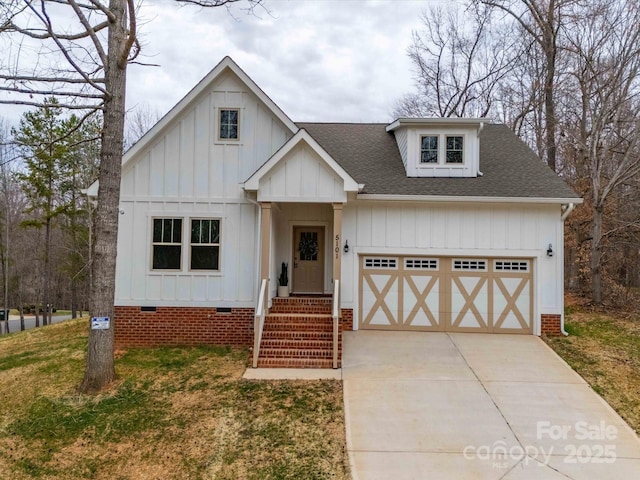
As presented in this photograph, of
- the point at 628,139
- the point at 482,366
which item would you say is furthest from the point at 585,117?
the point at 482,366

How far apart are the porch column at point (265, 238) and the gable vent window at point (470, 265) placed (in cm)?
484

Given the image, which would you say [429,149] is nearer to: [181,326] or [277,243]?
[277,243]

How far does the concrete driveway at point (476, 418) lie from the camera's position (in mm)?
4816

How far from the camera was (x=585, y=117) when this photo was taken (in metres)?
14.4

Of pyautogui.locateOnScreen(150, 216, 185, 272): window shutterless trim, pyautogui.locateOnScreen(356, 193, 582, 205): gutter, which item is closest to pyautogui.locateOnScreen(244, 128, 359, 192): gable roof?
pyautogui.locateOnScreen(356, 193, 582, 205): gutter

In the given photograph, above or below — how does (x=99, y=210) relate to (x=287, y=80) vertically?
below

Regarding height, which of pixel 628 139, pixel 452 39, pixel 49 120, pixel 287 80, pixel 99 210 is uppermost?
pixel 452 39

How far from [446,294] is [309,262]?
374cm

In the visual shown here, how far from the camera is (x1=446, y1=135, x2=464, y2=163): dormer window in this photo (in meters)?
11.0

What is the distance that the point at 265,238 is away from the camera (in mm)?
8641

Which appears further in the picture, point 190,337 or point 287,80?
point 287,80

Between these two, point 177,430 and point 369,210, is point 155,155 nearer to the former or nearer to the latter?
point 369,210

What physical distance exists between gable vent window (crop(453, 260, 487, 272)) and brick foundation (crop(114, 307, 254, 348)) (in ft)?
17.4

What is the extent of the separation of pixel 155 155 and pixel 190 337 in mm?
→ 4468
